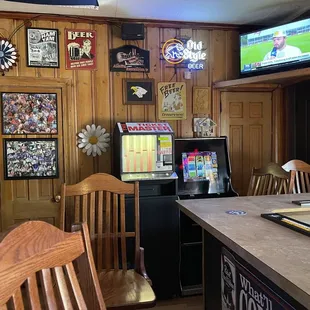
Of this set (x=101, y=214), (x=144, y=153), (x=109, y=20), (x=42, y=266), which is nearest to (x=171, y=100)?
(x=144, y=153)

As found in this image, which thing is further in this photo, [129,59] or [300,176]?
[129,59]

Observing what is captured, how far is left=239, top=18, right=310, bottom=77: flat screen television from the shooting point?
3.19 metres

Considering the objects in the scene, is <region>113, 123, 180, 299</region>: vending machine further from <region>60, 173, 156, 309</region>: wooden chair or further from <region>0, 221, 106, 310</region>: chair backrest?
<region>0, 221, 106, 310</region>: chair backrest

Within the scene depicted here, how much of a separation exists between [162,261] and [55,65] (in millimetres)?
2068

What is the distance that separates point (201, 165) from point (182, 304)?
130 cm

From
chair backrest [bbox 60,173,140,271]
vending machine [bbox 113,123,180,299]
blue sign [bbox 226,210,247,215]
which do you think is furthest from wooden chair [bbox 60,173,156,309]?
vending machine [bbox 113,123,180,299]

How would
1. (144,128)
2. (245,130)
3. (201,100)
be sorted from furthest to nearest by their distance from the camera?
(245,130) < (201,100) < (144,128)

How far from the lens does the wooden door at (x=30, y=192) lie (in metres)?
3.41

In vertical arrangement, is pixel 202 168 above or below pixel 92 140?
below

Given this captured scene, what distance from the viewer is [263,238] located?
1424 mm

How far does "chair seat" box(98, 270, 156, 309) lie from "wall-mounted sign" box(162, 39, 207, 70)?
2.32 meters

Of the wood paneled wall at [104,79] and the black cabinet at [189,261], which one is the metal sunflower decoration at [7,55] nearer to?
the wood paneled wall at [104,79]

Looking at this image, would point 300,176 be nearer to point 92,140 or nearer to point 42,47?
point 92,140

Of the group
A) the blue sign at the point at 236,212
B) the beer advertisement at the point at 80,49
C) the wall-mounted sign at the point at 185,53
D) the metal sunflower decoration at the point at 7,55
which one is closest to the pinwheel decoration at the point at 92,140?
the beer advertisement at the point at 80,49
